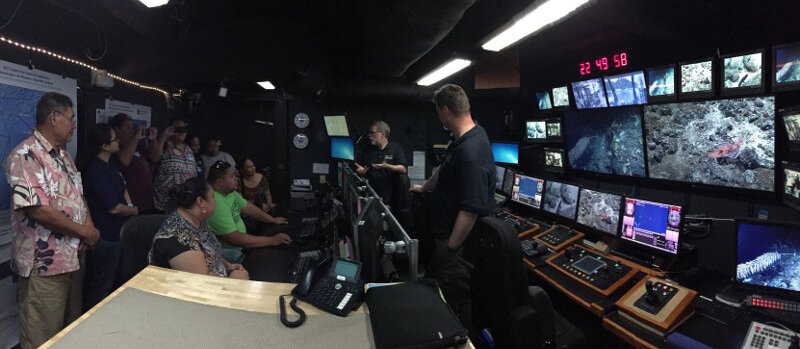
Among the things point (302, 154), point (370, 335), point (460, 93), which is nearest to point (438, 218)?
point (460, 93)

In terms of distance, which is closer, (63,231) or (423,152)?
(63,231)

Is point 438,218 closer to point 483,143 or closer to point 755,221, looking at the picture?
point 483,143

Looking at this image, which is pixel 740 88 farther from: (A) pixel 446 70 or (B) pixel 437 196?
(A) pixel 446 70

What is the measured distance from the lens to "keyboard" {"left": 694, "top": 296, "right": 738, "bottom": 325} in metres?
1.65

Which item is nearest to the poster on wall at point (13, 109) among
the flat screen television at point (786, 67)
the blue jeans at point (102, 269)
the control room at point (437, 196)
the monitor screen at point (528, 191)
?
the control room at point (437, 196)

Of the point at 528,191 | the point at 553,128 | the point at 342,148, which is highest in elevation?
the point at 553,128

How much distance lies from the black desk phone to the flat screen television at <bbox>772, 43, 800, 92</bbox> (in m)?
2.46

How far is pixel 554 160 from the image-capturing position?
373 cm

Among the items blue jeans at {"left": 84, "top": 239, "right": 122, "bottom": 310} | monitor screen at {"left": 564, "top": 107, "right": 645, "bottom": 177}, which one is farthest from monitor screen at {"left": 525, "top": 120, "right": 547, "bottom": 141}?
blue jeans at {"left": 84, "top": 239, "right": 122, "bottom": 310}

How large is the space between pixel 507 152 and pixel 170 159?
156 inches

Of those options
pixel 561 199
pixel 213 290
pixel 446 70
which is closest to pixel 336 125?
pixel 446 70

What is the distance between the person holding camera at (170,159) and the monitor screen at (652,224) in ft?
13.5

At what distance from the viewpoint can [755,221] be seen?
1.67 meters

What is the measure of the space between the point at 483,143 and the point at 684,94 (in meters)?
1.65
